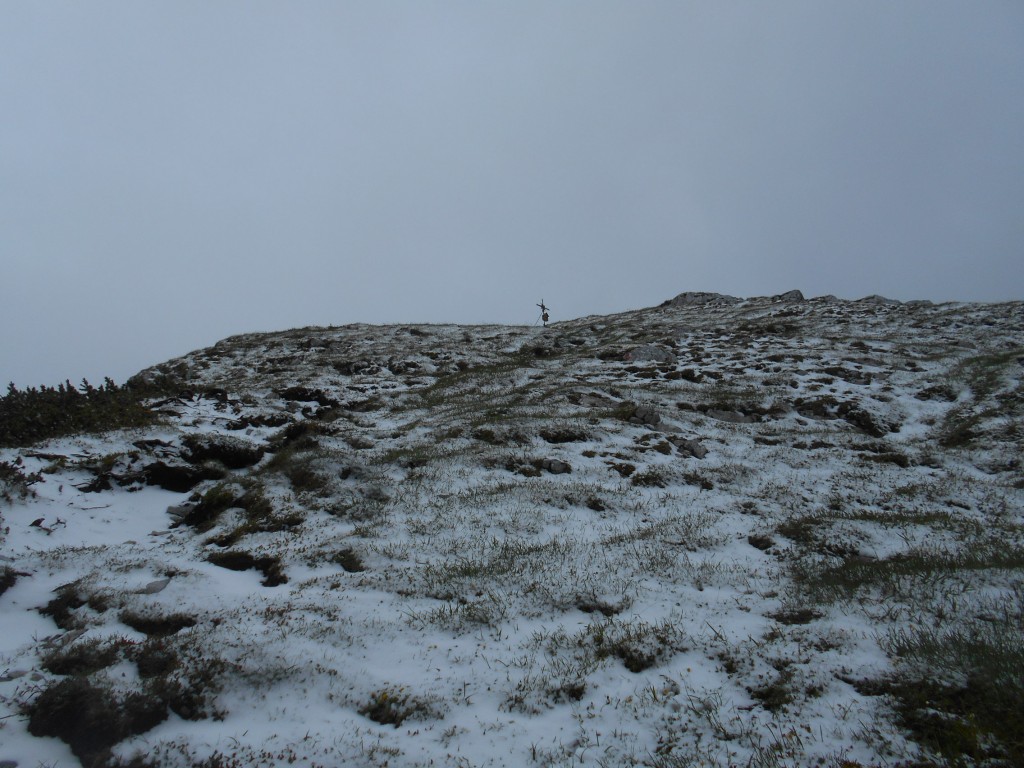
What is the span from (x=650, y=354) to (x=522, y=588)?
27.4 meters

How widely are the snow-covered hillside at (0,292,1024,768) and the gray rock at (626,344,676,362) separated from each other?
12.0 meters

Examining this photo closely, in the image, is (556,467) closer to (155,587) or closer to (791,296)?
(155,587)

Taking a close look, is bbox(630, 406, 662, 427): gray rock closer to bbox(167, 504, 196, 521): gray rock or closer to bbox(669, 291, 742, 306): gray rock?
bbox(167, 504, 196, 521): gray rock

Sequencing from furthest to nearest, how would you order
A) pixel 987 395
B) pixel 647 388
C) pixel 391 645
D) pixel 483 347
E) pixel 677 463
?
1. pixel 483 347
2. pixel 647 388
3. pixel 987 395
4. pixel 677 463
5. pixel 391 645

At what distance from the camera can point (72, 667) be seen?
275 inches

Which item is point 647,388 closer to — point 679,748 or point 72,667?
point 679,748

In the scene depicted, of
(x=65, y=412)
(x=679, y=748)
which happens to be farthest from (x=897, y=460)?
(x=65, y=412)

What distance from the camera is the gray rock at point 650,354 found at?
34.2 meters

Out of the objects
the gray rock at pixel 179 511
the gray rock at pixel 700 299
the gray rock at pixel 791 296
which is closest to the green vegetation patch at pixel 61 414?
the gray rock at pixel 179 511

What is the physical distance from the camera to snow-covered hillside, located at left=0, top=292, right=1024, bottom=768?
6.07 meters

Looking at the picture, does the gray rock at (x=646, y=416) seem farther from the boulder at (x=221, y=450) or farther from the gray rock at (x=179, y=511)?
the gray rock at (x=179, y=511)

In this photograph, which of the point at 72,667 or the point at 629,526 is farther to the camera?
the point at 629,526

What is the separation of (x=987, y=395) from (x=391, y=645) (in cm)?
2637

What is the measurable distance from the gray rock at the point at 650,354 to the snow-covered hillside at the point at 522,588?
12026mm
